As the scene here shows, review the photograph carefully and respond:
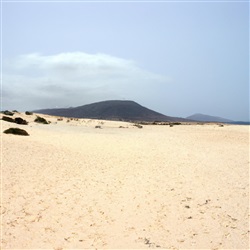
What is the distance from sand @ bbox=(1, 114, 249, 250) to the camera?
829 cm

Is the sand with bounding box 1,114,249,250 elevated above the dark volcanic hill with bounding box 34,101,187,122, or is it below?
below

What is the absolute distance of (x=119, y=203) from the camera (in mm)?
10891

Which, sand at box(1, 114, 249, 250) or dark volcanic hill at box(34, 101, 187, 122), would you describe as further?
dark volcanic hill at box(34, 101, 187, 122)

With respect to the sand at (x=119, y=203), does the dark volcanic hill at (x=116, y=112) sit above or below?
above

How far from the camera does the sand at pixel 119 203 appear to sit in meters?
8.29

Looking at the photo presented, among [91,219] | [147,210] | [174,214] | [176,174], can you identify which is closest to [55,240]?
[91,219]

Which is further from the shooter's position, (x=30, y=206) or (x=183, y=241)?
(x=30, y=206)

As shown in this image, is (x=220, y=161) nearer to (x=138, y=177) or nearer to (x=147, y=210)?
(x=138, y=177)

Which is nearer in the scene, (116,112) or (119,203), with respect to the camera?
(119,203)

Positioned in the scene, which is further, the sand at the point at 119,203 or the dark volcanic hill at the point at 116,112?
the dark volcanic hill at the point at 116,112

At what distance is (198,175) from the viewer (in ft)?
51.1

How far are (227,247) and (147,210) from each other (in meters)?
3.13

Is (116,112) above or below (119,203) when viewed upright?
above

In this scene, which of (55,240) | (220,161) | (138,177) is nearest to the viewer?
(55,240)
